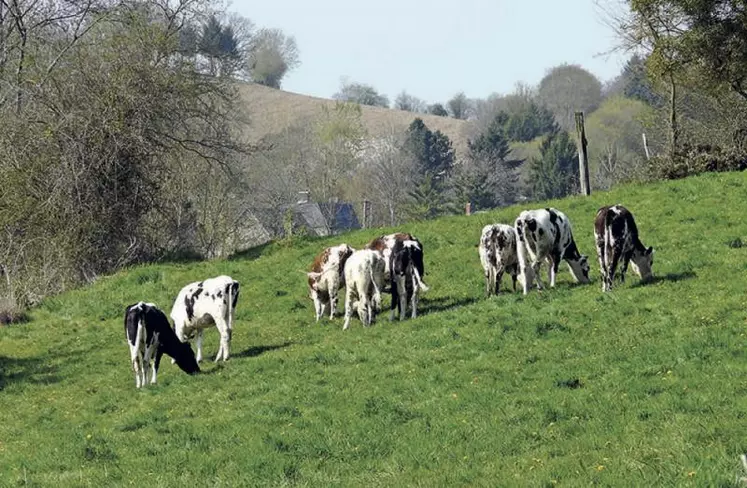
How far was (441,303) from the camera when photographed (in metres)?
22.4

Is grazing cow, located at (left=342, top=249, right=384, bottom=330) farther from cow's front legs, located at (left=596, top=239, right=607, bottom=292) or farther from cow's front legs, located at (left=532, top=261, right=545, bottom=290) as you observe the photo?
cow's front legs, located at (left=596, top=239, right=607, bottom=292)

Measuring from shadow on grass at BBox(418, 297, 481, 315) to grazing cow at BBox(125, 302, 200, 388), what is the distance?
5712 mm

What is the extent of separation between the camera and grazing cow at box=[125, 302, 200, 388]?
722 inches

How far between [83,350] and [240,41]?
234 ft

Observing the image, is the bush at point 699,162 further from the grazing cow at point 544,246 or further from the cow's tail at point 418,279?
the cow's tail at point 418,279

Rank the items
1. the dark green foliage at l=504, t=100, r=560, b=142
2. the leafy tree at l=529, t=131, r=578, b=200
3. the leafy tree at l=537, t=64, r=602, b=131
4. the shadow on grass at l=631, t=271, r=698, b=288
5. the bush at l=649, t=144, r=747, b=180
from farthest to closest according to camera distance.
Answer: the leafy tree at l=537, t=64, r=602, b=131
the dark green foliage at l=504, t=100, r=560, b=142
the leafy tree at l=529, t=131, r=578, b=200
the bush at l=649, t=144, r=747, b=180
the shadow on grass at l=631, t=271, r=698, b=288

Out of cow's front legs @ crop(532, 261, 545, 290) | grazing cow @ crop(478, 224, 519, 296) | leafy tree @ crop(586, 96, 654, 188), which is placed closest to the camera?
cow's front legs @ crop(532, 261, 545, 290)

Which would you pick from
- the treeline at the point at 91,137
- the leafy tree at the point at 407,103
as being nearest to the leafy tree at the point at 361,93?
the leafy tree at the point at 407,103

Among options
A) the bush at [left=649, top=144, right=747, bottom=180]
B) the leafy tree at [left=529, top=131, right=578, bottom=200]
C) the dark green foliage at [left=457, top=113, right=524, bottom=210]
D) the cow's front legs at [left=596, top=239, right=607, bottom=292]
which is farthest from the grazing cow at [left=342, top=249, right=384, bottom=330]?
the leafy tree at [left=529, top=131, right=578, bottom=200]

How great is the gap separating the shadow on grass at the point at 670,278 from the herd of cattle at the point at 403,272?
12.4 inches

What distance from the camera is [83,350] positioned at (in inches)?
898

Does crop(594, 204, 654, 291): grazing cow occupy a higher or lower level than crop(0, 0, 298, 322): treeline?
lower

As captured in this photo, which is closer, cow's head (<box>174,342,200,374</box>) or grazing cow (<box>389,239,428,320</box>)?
cow's head (<box>174,342,200,374</box>)

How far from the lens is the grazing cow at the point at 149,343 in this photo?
60.2 ft
